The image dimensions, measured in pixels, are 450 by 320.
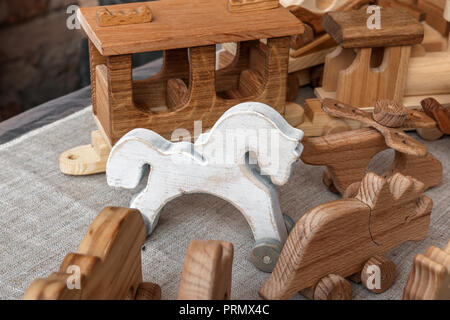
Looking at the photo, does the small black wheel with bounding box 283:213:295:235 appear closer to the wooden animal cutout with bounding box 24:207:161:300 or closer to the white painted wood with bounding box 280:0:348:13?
the wooden animal cutout with bounding box 24:207:161:300

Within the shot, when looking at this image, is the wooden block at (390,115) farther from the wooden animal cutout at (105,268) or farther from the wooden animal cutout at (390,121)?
the wooden animal cutout at (105,268)

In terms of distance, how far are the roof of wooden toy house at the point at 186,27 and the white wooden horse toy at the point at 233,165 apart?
0.47 feet

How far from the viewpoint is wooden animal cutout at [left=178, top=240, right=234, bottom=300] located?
1.74 feet

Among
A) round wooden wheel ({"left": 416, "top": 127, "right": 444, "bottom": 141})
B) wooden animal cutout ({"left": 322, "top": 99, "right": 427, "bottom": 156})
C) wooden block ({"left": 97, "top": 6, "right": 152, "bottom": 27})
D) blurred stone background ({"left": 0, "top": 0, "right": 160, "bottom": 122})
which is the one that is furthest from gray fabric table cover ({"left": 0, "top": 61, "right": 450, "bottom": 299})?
blurred stone background ({"left": 0, "top": 0, "right": 160, "bottom": 122})

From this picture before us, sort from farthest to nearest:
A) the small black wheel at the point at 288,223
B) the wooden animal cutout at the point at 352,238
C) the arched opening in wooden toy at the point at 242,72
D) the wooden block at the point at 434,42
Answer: the wooden block at the point at 434,42 → the arched opening in wooden toy at the point at 242,72 → the small black wheel at the point at 288,223 → the wooden animal cutout at the point at 352,238

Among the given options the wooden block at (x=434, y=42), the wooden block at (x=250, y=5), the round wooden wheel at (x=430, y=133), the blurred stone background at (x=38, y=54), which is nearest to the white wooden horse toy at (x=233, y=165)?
the wooden block at (x=250, y=5)

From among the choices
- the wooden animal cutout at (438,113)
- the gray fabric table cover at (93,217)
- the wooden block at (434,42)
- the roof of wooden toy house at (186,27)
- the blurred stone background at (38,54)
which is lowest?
the blurred stone background at (38,54)

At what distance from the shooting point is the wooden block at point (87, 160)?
0.90 m

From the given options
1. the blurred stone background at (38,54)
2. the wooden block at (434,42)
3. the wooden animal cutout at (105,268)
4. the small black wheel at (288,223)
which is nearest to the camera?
the wooden animal cutout at (105,268)

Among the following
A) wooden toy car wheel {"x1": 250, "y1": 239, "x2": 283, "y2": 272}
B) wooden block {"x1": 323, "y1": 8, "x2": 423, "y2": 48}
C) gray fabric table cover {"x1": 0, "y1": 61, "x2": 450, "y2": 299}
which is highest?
wooden block {"x1": 323, "y1": 8, "x2": 423, "y2": 48}

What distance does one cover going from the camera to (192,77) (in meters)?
0.87

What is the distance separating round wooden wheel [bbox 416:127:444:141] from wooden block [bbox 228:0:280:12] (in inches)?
12.8

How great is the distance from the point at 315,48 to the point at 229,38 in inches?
12.2
